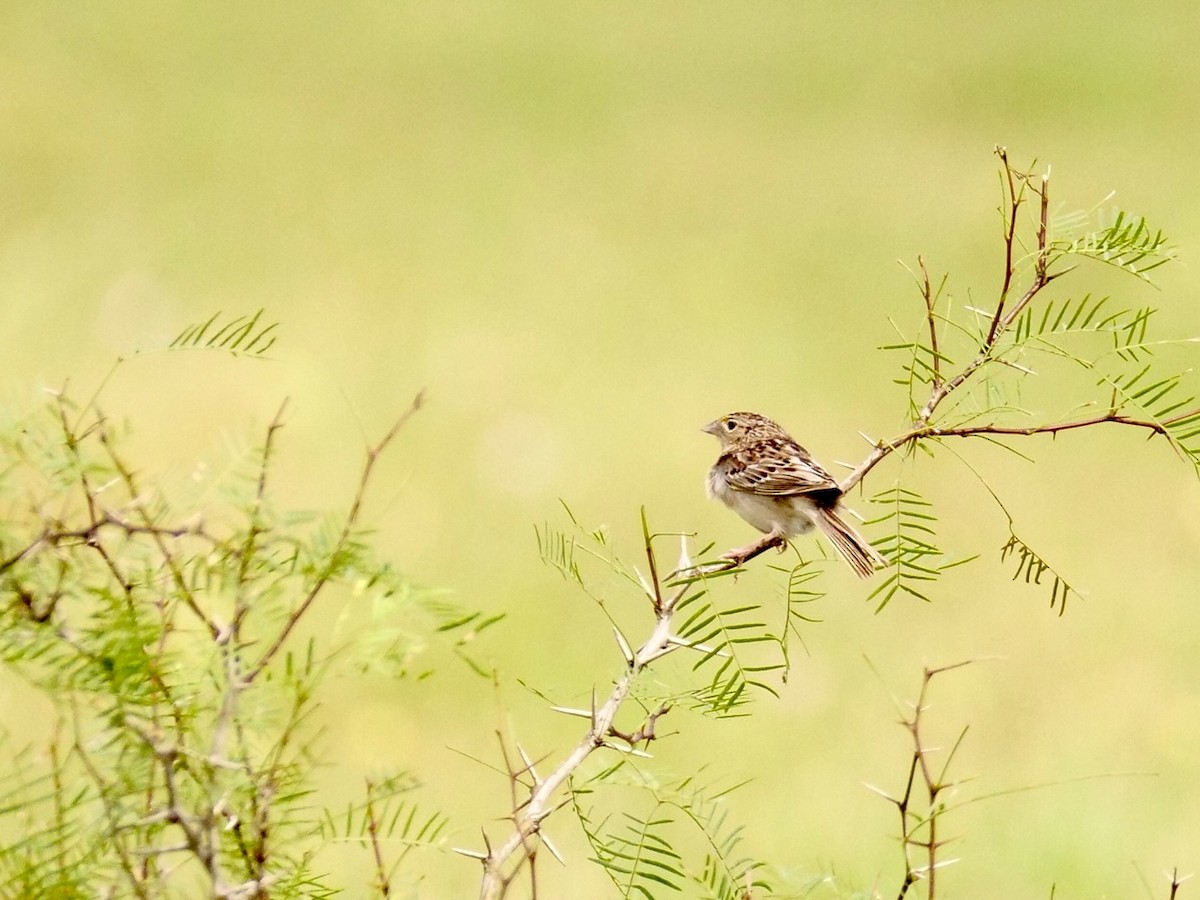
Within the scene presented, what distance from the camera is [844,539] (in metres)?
3.22

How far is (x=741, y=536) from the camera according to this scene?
630 centimetres

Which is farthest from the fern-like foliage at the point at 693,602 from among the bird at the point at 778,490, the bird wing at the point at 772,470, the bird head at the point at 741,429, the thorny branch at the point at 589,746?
the bird head at the point at 741,429

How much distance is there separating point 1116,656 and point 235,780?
225 inches

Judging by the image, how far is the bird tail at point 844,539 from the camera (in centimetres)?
310

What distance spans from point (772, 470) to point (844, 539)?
32 centimetres

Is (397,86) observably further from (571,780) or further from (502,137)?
(571,780)

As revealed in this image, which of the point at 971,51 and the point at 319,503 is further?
the point at 971,51

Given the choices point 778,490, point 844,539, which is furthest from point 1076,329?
point 778,490

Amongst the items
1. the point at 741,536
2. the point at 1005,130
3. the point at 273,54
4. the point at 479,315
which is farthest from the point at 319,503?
the point at 273,54

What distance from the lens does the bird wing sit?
11.0 feet

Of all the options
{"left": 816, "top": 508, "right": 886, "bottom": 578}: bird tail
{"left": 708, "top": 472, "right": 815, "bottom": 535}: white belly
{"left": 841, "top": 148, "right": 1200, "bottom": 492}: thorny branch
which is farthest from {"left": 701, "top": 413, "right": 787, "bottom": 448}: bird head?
{"left": 841, "top": 148, "right": 1200, "bottom": 492}: thorny branch

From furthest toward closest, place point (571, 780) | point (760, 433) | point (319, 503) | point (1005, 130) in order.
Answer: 1. point (1005, 130)
2. point (319, 503)
3. point (760, 433)
4. point (571, 780)

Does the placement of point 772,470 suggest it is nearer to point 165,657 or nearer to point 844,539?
point 844,539

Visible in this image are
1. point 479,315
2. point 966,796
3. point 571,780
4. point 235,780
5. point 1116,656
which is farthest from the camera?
point 479,315
